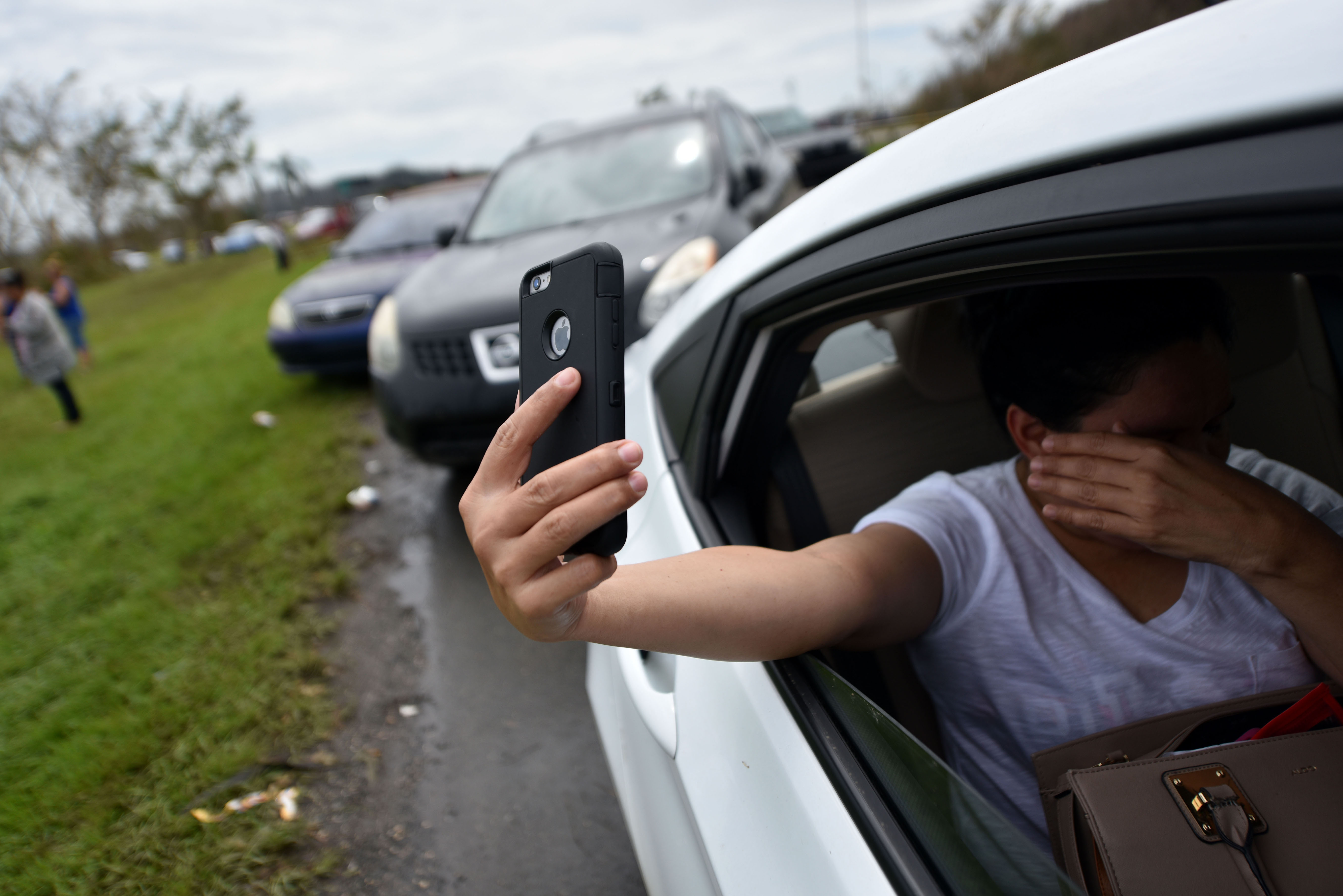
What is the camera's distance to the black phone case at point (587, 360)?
0.74 meters

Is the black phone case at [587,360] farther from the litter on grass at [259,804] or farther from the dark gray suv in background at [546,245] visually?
the dark gray suv in background at [546,245]

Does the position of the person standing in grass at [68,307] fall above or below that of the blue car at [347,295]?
below

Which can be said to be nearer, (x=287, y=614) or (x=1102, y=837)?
(x=1102, y=837)

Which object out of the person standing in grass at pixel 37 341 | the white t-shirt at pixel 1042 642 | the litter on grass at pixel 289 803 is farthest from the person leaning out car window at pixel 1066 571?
the person standing in grass at pixel 37 341

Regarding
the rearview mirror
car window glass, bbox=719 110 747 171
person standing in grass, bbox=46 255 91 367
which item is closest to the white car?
the rearview mirror

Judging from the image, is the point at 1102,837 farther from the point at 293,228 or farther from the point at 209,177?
the point at 293,228

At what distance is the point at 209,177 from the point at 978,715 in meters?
41.0

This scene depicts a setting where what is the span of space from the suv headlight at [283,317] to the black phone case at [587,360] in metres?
6.87

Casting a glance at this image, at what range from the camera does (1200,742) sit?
1.00 metres

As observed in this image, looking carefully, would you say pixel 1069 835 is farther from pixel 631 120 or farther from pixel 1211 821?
pixel 631 120

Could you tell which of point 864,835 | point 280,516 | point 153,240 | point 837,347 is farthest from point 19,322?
point 153,240

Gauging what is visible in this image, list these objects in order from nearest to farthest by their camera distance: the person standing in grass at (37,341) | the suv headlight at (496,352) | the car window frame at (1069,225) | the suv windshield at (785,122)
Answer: the car window frame at (1069,225), the suv headlight at (496,352), the person standing in grass at (37,341), the suv windshield at (785,122)

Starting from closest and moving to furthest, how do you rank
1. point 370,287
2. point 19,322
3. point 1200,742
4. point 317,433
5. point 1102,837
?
point 1102,837, point 1200,742, point 317,433, point 370,287, point 19,322

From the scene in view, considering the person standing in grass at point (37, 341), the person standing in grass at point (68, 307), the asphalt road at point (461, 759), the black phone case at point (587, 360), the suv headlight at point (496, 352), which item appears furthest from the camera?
the person standing in grass at point (68, 307)
